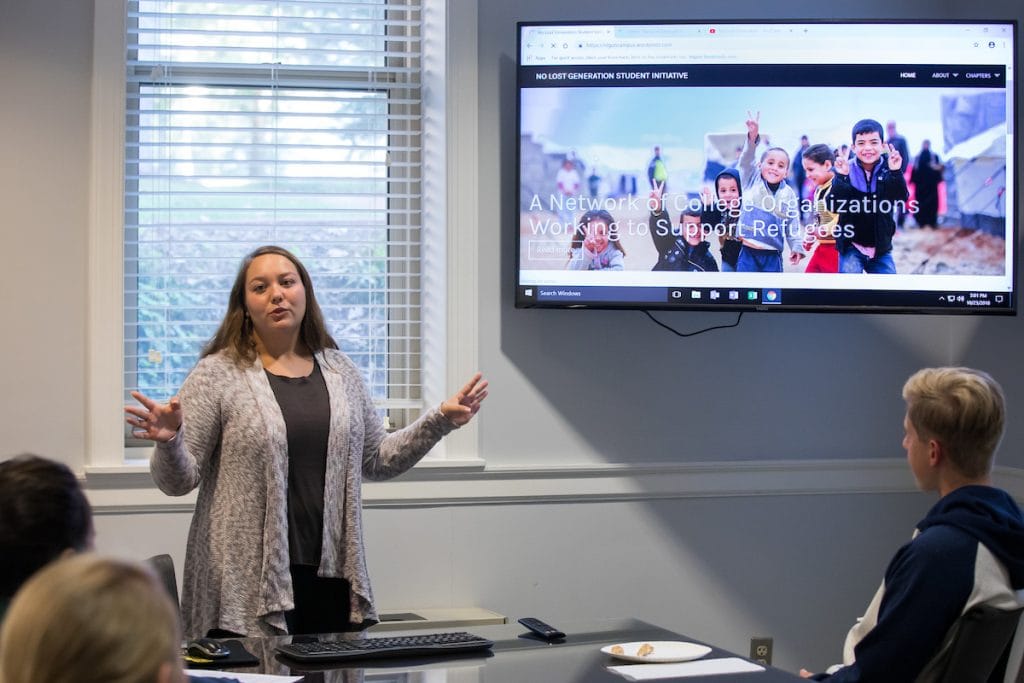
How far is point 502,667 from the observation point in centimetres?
207

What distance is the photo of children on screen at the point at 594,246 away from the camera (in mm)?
3668

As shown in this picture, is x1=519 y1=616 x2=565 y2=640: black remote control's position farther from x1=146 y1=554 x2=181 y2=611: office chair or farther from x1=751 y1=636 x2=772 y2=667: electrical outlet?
x1=751 y1=636 x2=772 y2=667: electrical outlet

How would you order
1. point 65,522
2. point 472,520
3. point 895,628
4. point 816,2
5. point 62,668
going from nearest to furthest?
1. point 62,668
2. point 65,522
3. point 895,628
4. point 472,520
5. point 816,2

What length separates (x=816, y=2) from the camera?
13.3 feet

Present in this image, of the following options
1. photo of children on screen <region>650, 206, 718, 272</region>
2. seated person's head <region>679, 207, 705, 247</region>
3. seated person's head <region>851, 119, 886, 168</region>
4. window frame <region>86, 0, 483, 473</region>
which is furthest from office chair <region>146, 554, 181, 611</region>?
seated person's head <region>851, 119, 886, 168</region>

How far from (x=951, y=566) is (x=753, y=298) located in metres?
1.71

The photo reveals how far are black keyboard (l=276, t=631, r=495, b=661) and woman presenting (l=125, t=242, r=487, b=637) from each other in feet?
1.93

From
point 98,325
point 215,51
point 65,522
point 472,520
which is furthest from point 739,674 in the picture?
point 215,51

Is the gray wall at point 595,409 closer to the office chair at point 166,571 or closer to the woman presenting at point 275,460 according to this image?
the woman presenting at point 275,460

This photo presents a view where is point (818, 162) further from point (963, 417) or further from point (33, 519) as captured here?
point (33, 519)

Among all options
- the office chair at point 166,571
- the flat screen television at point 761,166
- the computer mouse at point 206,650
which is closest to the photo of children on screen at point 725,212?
the flat screen television at point 761,166

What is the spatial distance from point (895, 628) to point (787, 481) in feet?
6.56

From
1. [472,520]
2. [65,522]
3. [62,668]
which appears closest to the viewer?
[62,668]

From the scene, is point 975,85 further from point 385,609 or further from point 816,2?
point 385,609
